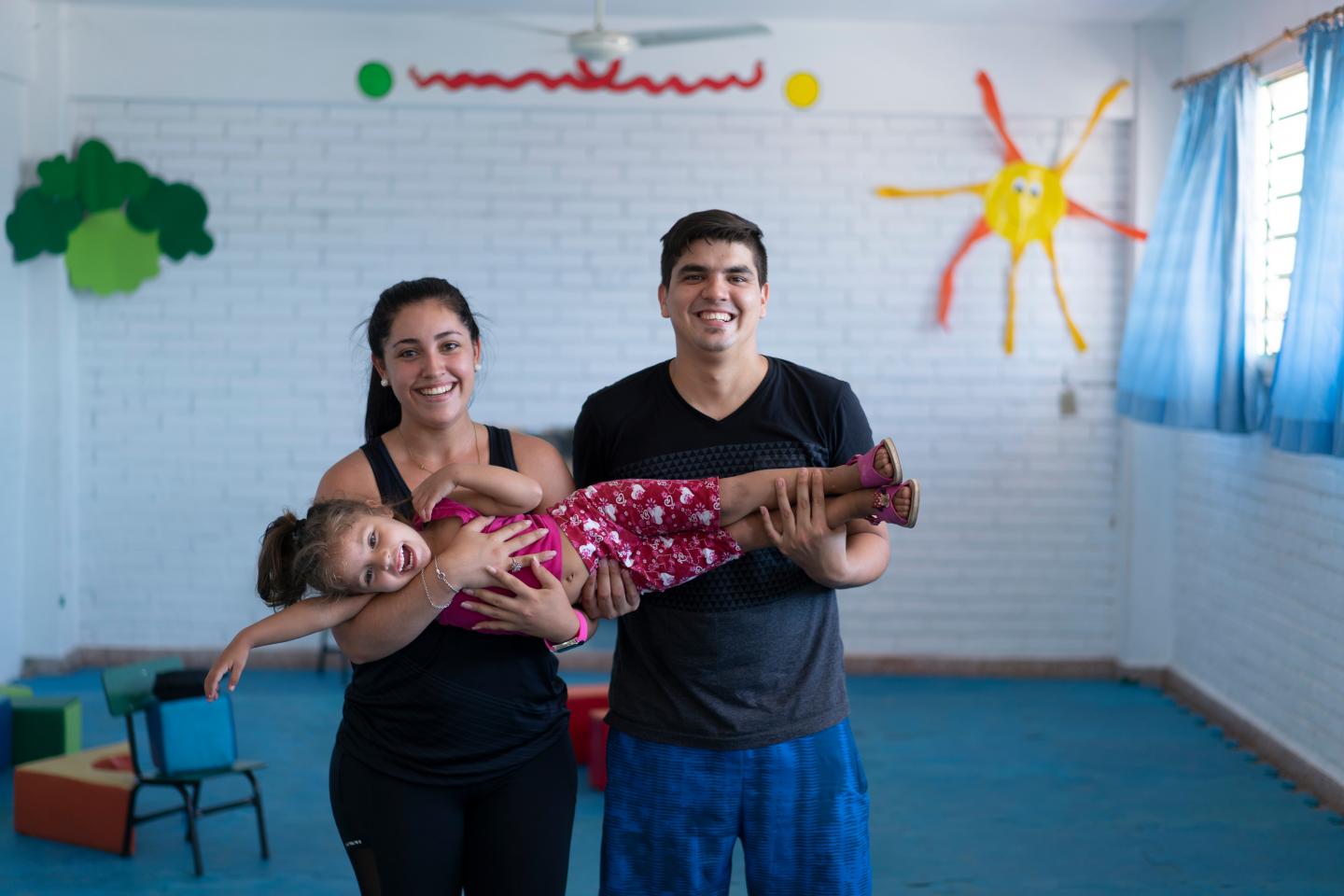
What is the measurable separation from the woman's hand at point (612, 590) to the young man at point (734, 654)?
0.03ft

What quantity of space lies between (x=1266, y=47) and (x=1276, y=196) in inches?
23.5

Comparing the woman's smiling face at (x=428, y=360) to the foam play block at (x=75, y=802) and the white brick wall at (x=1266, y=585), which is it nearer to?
the foam play block at (x=75, y=802)

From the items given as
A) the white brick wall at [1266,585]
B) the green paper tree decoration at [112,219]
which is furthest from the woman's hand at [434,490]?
the green paper tree decoration at [112,219]

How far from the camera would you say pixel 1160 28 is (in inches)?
248

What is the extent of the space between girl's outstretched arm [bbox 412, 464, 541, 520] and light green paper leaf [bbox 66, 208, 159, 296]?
4814mm

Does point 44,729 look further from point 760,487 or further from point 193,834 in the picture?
point 760,487

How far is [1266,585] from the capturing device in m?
5.23

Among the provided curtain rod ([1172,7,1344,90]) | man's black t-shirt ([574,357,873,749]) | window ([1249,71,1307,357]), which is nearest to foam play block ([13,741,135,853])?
man's black t-shirt ([574,357,873,749])

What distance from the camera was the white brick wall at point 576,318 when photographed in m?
6.44

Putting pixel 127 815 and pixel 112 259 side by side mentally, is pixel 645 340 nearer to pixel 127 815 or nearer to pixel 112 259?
pixel 112 259

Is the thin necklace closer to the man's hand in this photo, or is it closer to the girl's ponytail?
the girl's ponytail

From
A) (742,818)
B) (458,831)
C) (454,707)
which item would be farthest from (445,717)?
(742,818)

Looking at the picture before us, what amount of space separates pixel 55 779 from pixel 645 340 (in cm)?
340

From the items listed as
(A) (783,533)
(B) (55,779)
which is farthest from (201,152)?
(A) (783,533)
